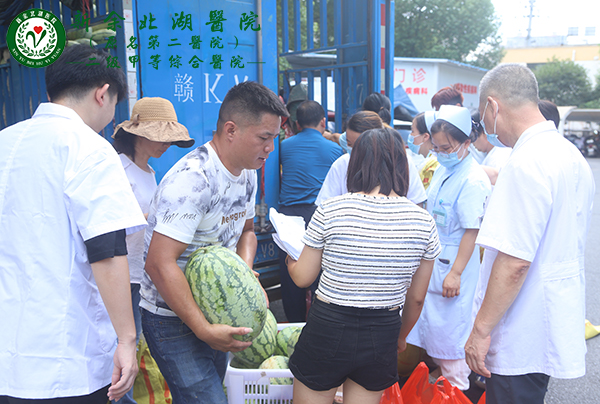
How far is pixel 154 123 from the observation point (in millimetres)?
3023

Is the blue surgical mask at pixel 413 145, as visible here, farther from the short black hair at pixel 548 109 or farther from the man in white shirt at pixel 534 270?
the man in white shirt at pixel 534 270

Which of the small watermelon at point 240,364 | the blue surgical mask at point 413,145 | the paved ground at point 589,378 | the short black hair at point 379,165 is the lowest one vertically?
the paved ground at point 589,378

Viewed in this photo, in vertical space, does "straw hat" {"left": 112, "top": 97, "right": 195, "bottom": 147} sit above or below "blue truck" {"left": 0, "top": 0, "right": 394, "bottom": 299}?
below

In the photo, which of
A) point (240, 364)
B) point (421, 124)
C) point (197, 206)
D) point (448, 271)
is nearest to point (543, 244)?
point (448, 271)

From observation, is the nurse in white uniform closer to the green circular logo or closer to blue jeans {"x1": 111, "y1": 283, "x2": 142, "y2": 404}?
blue jeans {"x1": 111, "y1": 283, "x2": 142, "y2": 404}

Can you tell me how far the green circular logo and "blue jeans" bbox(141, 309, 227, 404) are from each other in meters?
2.30

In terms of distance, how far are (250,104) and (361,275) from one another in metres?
0.93

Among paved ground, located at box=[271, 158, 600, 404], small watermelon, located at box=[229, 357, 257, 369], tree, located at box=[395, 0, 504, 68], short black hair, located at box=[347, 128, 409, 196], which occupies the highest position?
tree, located at box=[395, 0, 504, 68]

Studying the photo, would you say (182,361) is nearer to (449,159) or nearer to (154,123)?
(154,123)

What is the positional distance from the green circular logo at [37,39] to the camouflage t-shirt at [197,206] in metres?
1.99

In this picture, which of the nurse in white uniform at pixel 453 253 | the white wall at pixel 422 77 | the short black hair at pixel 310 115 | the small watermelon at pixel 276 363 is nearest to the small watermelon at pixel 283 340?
→ the small watermelon at pixel 276 363

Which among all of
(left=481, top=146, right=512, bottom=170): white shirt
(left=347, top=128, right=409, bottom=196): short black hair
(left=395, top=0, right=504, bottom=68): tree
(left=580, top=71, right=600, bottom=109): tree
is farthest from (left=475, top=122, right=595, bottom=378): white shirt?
(left=580, top=71, right=600, bottom=109): tree

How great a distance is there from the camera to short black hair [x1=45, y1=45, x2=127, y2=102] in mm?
1748

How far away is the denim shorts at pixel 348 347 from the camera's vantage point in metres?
2.06
